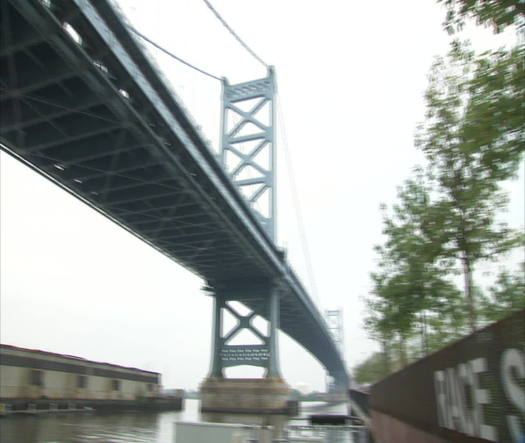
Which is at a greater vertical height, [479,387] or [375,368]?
[375,368]

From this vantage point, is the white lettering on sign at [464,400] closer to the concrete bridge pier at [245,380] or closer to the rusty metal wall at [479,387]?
the rusty metal wall at [479,387]

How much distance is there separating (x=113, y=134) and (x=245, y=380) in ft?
98.5

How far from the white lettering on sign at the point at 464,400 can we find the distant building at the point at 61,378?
99.2ft

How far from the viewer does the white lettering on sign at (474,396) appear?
12.3ft

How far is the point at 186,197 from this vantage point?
3381 centimetres

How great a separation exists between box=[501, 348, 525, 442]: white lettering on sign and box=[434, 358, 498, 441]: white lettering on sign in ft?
1.24

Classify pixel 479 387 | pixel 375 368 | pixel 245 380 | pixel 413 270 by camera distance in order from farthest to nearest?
pixel 375 368 < pixel 245 380 < pixel 413 270 < pixel 479 387

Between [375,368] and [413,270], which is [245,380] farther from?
[413,270]

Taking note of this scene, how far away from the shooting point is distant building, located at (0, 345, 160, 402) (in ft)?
99.3

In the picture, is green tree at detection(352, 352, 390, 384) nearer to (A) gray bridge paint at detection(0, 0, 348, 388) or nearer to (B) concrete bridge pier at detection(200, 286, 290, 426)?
(B) concrete bridge pier at detection(200, 286, 290, 426)

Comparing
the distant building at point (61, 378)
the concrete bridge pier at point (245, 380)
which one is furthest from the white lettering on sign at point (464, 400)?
the concrete bridge pier at point (245, 380)

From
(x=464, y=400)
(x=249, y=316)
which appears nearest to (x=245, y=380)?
(x=249, y=316)

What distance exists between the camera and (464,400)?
4898mm

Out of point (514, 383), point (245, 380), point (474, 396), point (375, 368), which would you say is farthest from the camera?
point (375, 368)
